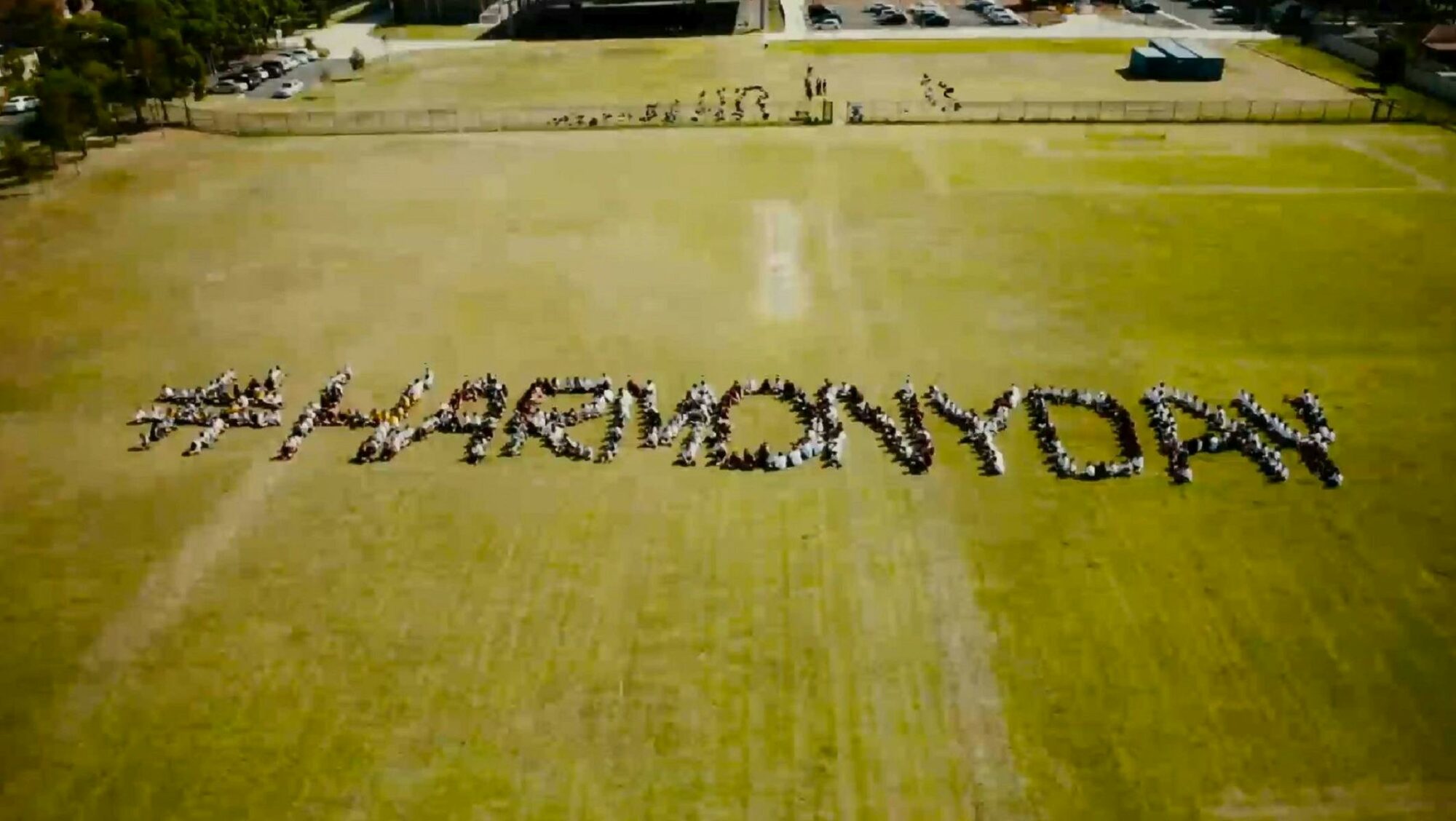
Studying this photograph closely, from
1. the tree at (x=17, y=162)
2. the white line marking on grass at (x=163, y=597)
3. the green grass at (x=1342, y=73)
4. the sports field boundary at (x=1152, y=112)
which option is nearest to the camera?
the white line marking on grass at (x=163, y=597)

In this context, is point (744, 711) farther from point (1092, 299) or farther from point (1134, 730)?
point (1092, 299)

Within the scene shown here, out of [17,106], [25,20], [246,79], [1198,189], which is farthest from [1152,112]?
[25,20]

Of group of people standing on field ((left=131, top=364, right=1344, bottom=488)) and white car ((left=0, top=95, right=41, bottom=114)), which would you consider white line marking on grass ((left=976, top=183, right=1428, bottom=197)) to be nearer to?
group of people standing on field ((left=131, top=364, right=1344, bottom=488))

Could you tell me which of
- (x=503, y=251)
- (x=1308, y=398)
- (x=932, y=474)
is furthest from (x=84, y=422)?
(x=1308, y=398)

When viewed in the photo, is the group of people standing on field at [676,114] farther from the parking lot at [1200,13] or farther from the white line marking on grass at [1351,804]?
the white line marking on grass at [1351,804]

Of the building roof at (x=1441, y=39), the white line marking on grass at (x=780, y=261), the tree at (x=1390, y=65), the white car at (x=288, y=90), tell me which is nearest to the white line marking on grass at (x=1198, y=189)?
the white line marking on grass at (x=780, y=261)

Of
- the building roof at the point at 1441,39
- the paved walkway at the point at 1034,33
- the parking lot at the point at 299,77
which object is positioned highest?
the building roof at the point at 1441,39
